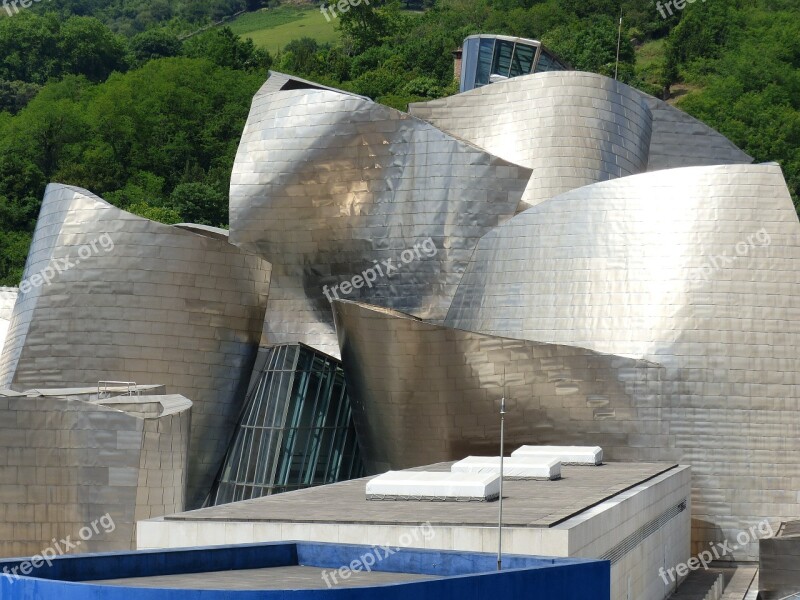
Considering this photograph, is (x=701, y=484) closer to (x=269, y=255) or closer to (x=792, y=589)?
(x=792, y=589)

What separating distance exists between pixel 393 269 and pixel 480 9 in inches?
2813

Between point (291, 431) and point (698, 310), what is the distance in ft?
33.2

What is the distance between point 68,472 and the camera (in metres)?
24.3

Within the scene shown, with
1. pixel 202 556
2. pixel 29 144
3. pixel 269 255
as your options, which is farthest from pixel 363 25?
pixel 202 556

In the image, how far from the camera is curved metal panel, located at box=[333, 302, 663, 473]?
3002 centimetres

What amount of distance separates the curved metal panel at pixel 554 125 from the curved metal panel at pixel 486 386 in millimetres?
6559

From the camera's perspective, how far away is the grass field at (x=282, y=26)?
12838 centimetres

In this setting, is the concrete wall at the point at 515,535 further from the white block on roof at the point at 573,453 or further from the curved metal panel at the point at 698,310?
the curved metal panel at the point at 698,310

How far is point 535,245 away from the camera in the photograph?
1242 inches

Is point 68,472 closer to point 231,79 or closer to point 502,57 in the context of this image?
point 502,57

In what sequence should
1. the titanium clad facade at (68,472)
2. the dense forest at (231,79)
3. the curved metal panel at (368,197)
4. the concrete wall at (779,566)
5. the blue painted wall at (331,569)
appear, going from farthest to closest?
the dense forest at (231,79)
the curved metal panel at (368,197)
the concrete wall at (779,566)
the titanium clad facade at (68,472)
the blue painted wall at (331,569)

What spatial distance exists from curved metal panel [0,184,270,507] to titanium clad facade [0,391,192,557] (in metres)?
7.26

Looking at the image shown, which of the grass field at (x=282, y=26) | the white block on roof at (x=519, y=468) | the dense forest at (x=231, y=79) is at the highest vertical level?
the grass field at (x=282, y=26)

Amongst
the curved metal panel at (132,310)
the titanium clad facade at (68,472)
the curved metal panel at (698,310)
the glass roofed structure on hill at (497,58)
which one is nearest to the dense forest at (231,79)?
the glass roofed structure on hill at (497,58)
